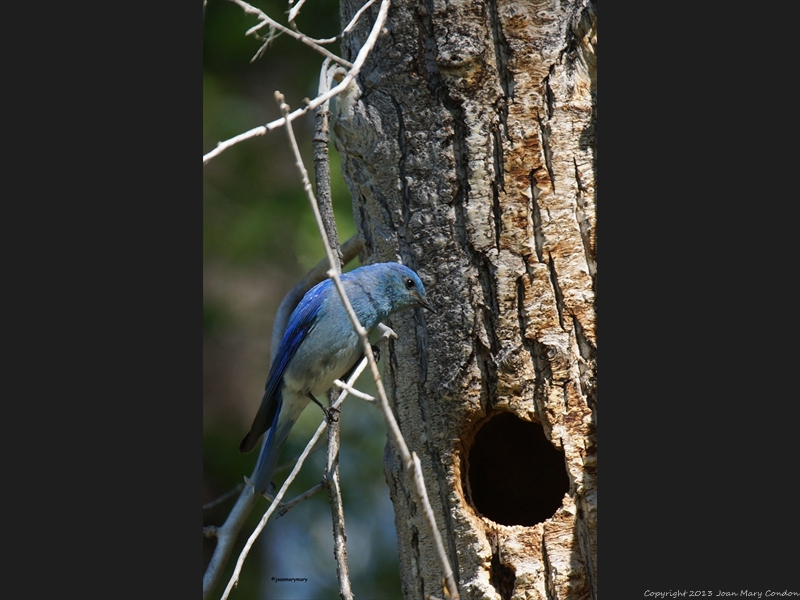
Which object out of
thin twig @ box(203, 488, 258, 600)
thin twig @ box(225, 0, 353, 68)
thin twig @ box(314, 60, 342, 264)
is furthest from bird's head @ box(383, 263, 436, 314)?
thin twig @ box(203, 488, 258, 600)

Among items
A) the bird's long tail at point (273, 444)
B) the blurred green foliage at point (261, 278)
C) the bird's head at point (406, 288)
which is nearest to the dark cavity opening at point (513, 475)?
the bird's head at point (406, 288)

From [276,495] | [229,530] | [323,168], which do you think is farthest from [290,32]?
[229,530]

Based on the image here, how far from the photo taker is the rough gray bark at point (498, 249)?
299 centimetres

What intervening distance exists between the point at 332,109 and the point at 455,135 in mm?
665

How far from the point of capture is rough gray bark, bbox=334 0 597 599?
2990 millimetres

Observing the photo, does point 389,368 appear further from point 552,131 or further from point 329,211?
point 552,131

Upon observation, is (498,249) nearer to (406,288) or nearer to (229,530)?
(406,288)

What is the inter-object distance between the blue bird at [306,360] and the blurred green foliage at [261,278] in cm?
53

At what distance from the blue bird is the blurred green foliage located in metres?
0.53

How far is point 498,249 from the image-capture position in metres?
3.03

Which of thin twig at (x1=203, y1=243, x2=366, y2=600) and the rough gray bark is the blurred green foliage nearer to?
thin twig at (x1=203, y1=243, x2=366, y2=600)

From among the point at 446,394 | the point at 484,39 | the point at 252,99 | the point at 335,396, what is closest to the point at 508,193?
the point at 484,39

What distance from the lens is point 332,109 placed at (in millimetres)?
3473

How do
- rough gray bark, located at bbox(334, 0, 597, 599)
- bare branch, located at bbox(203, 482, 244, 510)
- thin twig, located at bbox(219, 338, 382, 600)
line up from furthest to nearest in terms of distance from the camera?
bare branch, located at bbox(203, 482, 244, 510)
rough gray bark, located at bbox(334, 0, 597, 599)
thin twig, located at bbox(219, 338, 382, 600)
